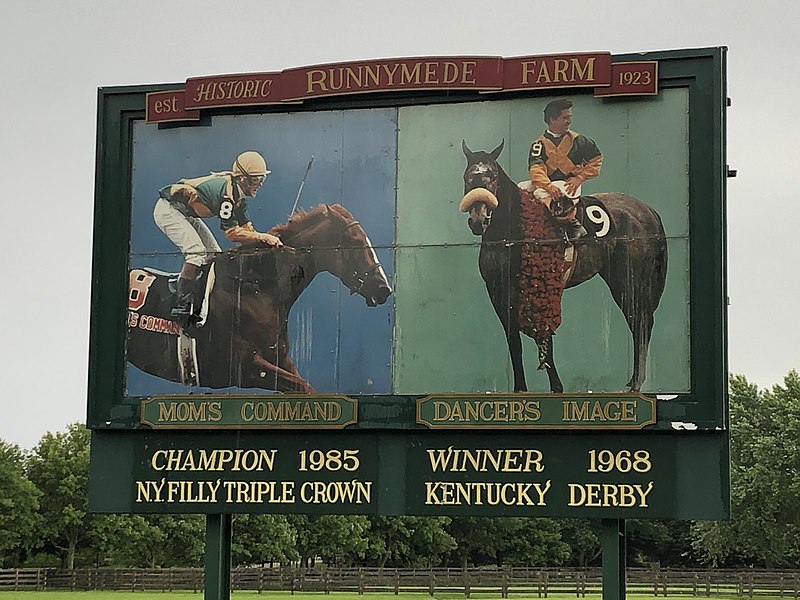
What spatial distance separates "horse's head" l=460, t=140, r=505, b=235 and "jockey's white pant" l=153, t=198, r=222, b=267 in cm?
275

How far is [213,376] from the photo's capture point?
14789mm

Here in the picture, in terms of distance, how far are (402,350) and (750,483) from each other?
126 ft

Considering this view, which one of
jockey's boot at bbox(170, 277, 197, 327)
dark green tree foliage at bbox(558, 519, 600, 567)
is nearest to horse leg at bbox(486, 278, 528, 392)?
jockey's boot at bbox(170, 277, 197, 327)

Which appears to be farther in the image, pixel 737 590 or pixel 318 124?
pixel 737 590

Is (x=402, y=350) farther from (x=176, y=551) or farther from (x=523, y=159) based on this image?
(x=176, y=551)

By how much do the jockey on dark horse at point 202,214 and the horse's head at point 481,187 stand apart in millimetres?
2138

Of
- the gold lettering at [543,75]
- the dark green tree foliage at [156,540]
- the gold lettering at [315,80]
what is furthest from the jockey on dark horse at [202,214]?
the dark green tree foliage at [156,540]

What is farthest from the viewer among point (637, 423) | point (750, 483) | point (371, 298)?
point (750, 483)

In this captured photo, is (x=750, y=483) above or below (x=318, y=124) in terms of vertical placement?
below

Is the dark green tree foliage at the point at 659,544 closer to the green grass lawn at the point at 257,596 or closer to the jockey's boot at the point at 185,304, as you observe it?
the green grass lawn at the point at 257,596

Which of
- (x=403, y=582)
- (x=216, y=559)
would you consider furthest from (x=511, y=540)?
(x=216, y=559)

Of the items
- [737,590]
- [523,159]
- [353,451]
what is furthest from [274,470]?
[737,590]

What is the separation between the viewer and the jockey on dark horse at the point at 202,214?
15.0 m

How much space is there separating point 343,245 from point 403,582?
2959 cm
